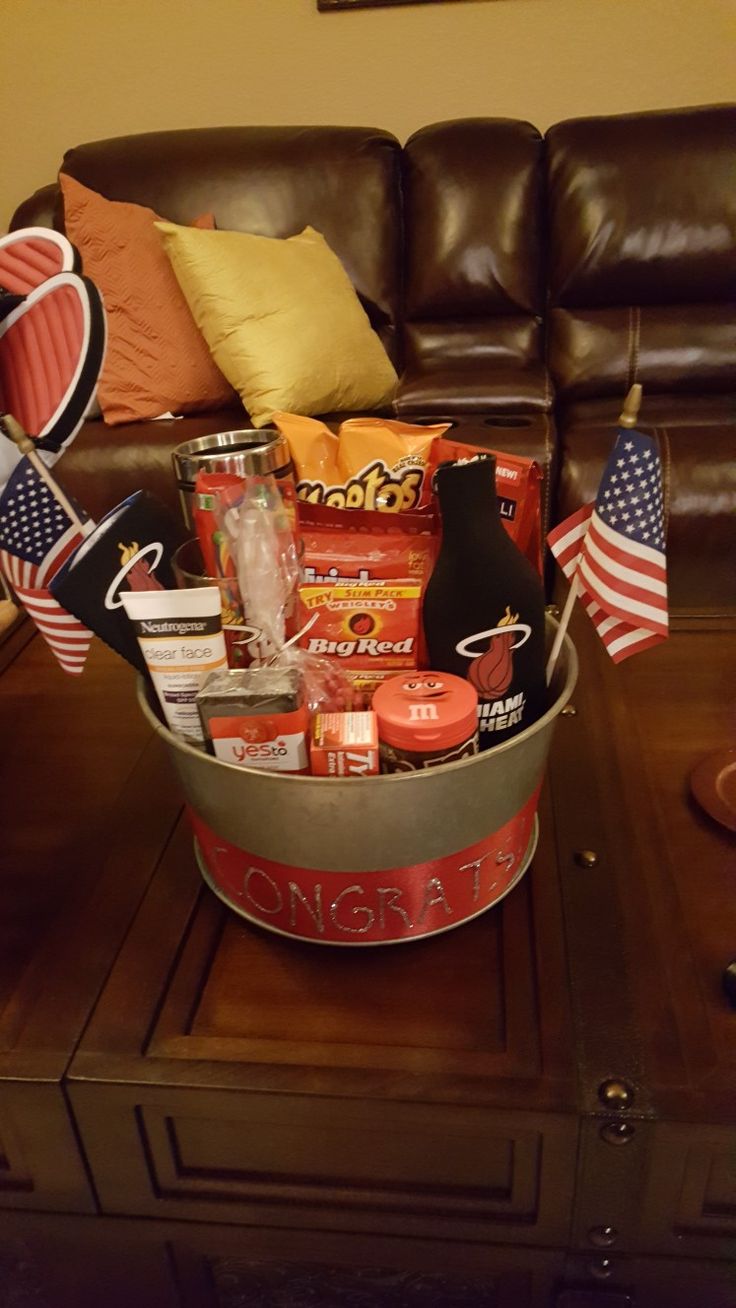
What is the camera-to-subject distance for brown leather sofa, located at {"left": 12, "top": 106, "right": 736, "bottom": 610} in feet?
7.04

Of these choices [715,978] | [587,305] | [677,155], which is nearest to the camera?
[715,978]

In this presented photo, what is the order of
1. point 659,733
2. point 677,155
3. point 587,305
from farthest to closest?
1. point 587,305
2. point 677,155
3. point 659,733

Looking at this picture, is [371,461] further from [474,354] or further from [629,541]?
[474,354]

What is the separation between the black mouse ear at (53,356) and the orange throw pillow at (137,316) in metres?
1.50

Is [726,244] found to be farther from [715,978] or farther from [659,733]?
[715,978]

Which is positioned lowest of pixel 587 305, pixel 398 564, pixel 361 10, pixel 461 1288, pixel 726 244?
pixel 461 1288

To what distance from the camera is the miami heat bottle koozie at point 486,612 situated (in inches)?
23.7

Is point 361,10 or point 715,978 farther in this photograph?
point 361,10

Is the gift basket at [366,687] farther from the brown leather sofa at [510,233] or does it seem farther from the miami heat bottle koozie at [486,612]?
the brown leather sofa at [510,233]

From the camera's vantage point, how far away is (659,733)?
827mm

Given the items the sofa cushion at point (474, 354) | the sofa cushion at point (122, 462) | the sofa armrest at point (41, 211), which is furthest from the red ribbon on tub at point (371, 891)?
the sofa armrest at point (41, 211)

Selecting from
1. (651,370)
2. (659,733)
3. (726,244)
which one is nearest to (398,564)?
(659,733)

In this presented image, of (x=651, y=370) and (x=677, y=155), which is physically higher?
(x=677, y=155)

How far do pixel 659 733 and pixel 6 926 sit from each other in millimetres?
605
